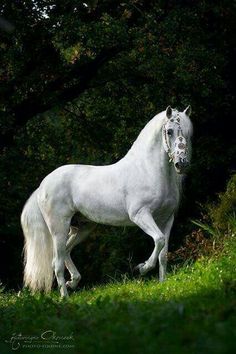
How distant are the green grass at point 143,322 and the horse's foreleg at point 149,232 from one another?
134 centimetres

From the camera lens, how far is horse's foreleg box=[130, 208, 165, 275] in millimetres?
10750

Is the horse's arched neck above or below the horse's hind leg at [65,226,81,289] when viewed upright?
above

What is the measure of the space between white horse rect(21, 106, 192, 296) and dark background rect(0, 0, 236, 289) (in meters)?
4.28

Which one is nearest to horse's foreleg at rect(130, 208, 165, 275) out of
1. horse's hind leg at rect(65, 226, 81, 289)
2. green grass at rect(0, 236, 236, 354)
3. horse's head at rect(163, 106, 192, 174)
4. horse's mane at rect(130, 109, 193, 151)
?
horse's head at rect(163, 106, 192, 174)

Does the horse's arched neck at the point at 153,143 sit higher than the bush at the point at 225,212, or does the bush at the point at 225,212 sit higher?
the horse's arched neck at the point at 153,143

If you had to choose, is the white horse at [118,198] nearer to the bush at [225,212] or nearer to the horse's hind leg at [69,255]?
the horse's hind leg at [69,255]

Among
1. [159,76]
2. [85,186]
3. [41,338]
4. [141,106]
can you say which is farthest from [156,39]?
[41,338]

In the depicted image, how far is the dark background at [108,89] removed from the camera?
54.1 ft

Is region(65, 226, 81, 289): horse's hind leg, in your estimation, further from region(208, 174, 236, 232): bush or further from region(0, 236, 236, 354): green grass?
region(0, 236, 236, 354): green grass

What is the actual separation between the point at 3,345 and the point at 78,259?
14950 mm

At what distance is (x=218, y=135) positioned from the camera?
61.2ft

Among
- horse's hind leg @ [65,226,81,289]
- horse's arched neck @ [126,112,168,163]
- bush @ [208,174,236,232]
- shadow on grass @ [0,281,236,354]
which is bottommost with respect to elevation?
horse's hind leg @ [65,226,81,289]

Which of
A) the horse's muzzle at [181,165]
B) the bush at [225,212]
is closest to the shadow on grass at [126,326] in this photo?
the horse's muzzle at [181,165]

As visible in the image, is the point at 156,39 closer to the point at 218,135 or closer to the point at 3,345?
the point at 218,135
